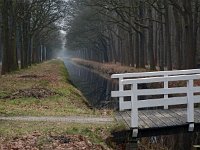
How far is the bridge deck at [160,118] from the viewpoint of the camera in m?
11.3

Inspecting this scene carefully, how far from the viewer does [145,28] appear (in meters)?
38.8

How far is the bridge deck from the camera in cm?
1133

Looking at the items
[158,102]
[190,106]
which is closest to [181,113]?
[190,106]

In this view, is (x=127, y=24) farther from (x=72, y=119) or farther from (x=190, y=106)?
(x=190, y=106)

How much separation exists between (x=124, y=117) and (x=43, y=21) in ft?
131

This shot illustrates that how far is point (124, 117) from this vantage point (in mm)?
12641

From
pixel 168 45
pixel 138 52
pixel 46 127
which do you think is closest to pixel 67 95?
pixel 46 127

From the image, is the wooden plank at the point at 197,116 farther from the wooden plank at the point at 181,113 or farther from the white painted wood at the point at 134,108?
the white painted wood at the point at 134,108

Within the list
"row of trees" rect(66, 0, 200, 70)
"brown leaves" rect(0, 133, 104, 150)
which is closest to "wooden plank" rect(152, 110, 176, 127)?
"brown leaves" rect(0, 133, 104, 150)

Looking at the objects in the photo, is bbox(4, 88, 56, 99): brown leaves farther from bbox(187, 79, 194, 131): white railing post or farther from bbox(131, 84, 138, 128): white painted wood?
bbox(187, 79, 194, 131): white railing post

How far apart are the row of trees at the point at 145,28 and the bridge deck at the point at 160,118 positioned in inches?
486

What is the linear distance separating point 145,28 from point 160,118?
27213mm

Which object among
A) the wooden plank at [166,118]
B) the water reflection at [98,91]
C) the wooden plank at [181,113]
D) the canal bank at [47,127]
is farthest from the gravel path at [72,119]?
the water reflection at [98,91]

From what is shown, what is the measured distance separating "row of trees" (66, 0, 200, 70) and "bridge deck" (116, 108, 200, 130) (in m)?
12.4
